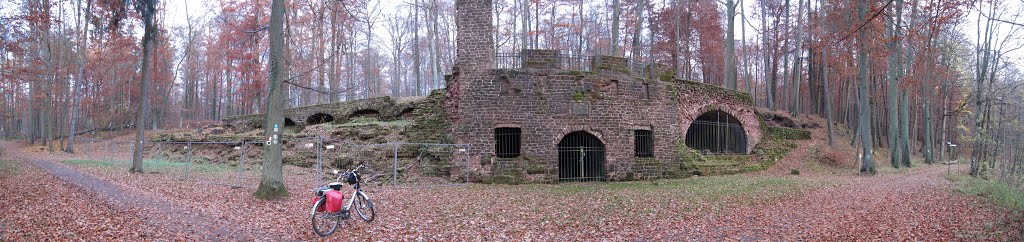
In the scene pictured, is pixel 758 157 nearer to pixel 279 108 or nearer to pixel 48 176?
pixel 279 108

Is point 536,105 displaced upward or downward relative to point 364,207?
upward

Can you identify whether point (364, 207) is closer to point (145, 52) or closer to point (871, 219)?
point (871, 219)

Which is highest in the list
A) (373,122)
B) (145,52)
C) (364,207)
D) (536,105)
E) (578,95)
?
(145,52)

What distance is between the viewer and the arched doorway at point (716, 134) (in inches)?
784

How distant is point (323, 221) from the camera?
7105 mm

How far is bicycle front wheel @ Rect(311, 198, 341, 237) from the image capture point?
6859 mm

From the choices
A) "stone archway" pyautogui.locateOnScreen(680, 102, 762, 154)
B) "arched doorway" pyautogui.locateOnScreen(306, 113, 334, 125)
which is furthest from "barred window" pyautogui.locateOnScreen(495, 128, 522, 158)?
"arched doorway" pyautogui.locateOnScreen(306, 113, 334, 125)

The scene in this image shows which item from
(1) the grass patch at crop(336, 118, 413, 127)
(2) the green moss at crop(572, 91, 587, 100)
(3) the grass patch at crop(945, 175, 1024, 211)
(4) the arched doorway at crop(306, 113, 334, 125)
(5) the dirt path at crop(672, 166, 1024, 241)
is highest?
(2) the green moss at crop(572, 91, 587, 100)

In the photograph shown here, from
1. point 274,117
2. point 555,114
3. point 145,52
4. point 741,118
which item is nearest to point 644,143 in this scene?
point 555,114

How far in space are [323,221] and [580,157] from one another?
10.5 metres

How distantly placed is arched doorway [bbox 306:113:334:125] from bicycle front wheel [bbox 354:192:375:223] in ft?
51.7

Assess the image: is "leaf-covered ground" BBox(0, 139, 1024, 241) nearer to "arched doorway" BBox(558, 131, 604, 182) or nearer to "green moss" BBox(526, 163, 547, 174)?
"green moss" BBox(526, 163, 547, 174)

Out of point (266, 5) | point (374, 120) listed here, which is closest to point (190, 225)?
point (374, 120)

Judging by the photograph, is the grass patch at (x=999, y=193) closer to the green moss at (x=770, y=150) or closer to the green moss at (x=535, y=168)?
the green moss at (x=770, y=150)
